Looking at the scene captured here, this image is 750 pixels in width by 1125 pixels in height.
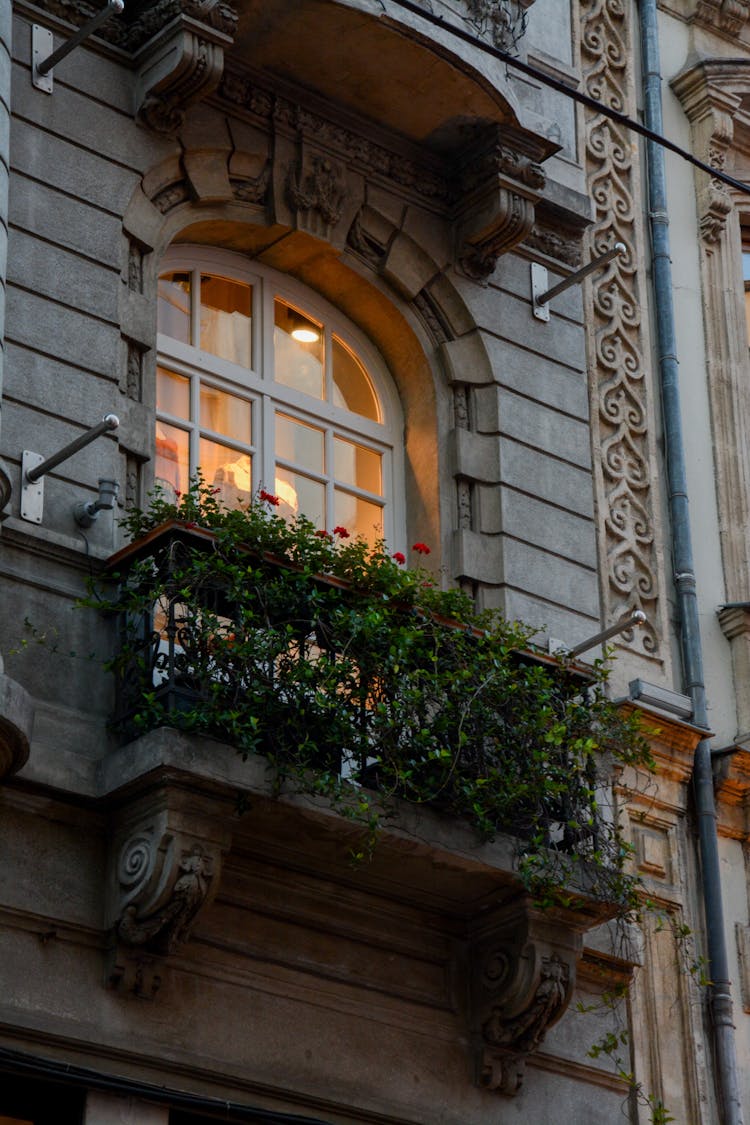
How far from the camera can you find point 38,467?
1223 cm

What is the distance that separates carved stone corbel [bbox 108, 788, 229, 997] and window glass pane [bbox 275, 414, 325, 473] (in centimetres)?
356

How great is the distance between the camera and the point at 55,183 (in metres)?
13.3

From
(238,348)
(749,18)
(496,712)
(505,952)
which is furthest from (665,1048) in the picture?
(749,18)

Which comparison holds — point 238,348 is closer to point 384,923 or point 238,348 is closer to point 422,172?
point 422,172

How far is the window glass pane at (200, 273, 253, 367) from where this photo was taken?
14578mm

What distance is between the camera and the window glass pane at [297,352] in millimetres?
14898

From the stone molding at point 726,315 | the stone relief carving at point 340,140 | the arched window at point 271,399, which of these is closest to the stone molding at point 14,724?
the arched window at point 271,399

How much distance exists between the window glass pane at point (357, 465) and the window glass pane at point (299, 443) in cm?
14

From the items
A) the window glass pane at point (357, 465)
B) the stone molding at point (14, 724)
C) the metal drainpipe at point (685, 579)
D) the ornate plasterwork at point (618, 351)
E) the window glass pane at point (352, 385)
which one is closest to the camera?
the stone molding at point (14, 724)

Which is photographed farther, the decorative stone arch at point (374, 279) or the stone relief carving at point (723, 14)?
the stone relief carving at point (723, 14)

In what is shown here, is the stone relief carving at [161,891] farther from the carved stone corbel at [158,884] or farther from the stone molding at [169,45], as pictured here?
the stone molding at [169,45]

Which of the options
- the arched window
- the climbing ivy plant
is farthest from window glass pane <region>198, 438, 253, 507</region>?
the climbing ivy plant

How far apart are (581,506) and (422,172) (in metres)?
2.52

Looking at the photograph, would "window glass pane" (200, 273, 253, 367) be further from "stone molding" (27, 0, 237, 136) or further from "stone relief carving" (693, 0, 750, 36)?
"stone relief carving" (693, 0, 750, 36)
